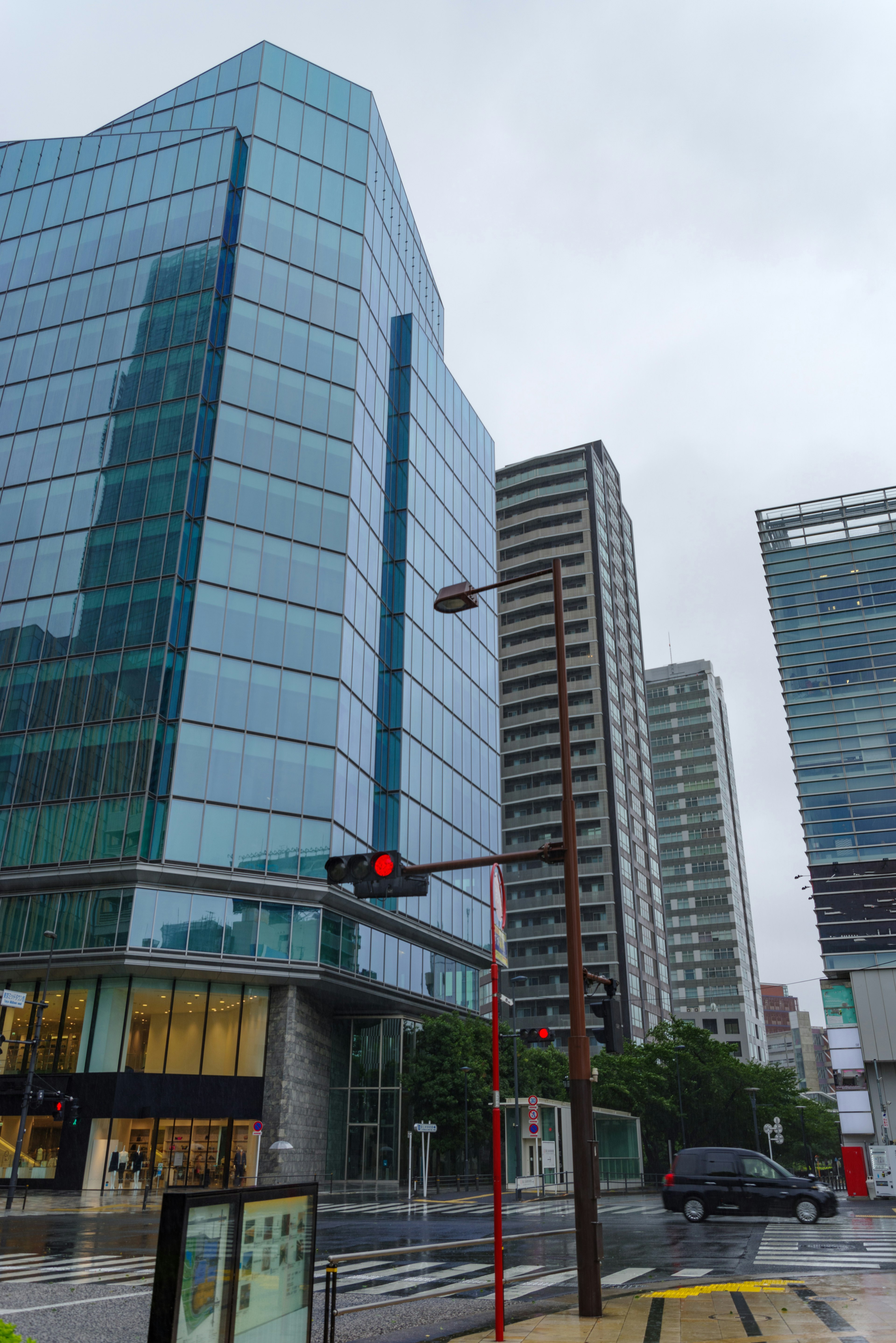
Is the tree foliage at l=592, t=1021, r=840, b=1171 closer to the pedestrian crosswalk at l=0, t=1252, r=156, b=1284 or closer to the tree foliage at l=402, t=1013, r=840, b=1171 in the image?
the tree foliage at l=402, t=1013, r=840, b=1171

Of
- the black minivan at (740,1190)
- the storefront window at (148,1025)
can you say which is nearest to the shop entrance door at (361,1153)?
the storefront window at (148,1025)

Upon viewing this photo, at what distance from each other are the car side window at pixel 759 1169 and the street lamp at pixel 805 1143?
201 ft

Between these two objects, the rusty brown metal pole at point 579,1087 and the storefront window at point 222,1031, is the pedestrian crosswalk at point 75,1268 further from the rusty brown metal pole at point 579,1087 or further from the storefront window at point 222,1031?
the storefront window at point 222,1031

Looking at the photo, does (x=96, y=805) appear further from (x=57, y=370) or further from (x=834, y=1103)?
(x=834, y=1103)

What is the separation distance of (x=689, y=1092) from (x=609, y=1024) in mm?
66179

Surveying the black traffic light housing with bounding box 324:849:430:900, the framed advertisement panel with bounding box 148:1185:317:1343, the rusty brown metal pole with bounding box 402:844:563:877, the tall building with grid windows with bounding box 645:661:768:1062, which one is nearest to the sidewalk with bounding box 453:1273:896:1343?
the framed advertisement panel with bounding box 148:1185:317:1343

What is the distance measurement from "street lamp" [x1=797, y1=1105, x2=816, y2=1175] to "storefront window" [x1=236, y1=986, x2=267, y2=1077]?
55417 millimetres

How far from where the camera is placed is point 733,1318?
1125cm

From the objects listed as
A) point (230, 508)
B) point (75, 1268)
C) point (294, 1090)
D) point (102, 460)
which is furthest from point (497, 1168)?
point (102, 460)

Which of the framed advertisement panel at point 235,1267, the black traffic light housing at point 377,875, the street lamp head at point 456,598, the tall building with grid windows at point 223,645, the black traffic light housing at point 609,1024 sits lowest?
the framed advertisement panel at point 235,1267

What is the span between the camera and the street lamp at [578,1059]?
11656mm

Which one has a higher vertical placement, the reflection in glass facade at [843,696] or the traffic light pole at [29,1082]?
the reflection in glass facade at [843,696]

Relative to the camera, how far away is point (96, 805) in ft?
143

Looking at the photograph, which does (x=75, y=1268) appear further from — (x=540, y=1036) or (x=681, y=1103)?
(x=681, y=1103)
